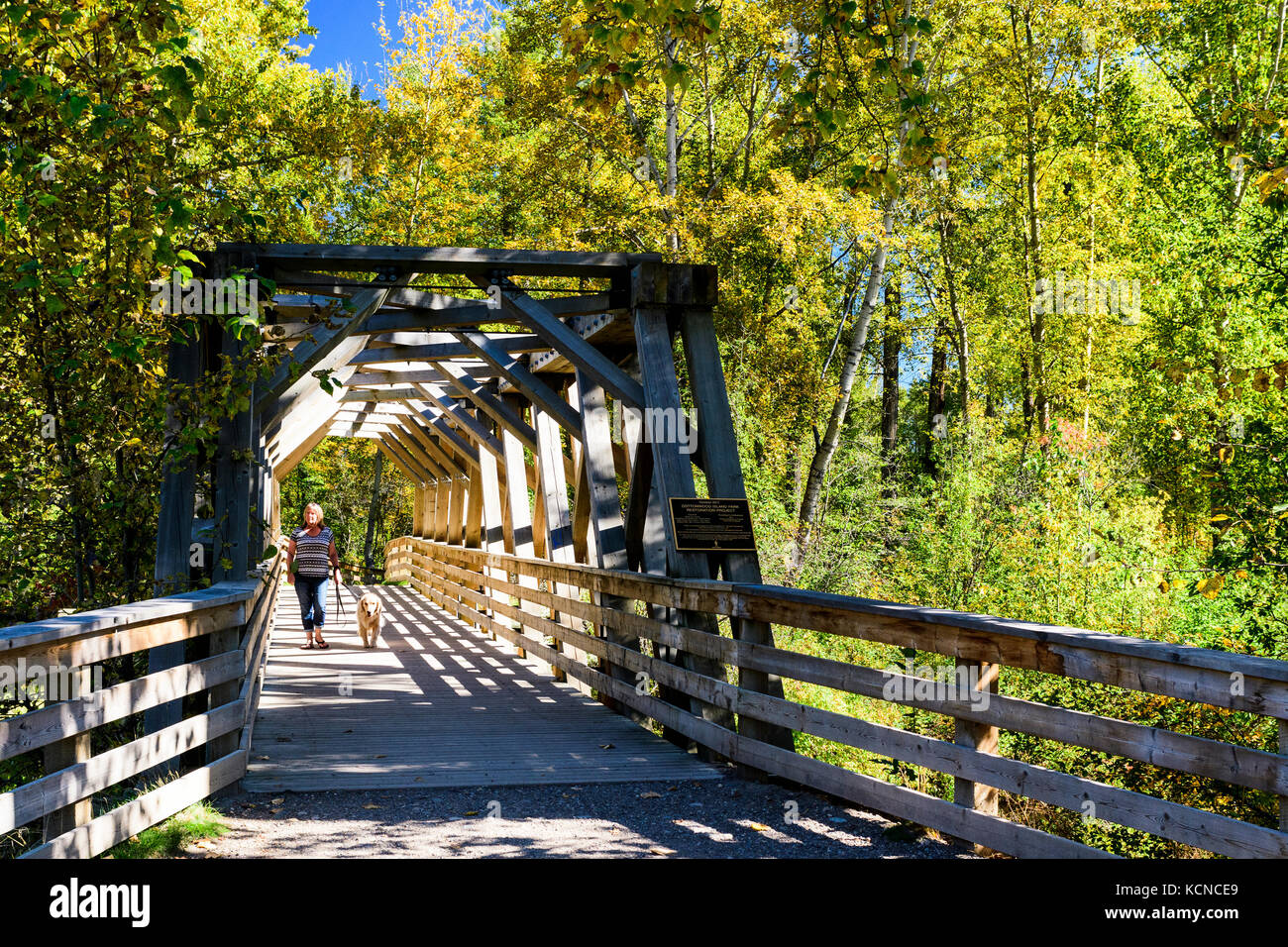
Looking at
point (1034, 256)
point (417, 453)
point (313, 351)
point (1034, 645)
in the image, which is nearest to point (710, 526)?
point (313, 351)

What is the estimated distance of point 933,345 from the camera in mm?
28391

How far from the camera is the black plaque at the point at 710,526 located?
6.79 meters

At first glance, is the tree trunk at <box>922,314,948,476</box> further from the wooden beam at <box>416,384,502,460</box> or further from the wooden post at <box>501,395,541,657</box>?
the wooden post at <box>501,395,541,657</box>

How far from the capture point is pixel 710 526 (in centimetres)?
685

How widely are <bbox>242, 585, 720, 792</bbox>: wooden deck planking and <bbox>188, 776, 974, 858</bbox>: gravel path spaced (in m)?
0.28

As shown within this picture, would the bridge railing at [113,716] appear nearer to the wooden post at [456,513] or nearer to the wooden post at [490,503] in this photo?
the wooden post at [490,503]

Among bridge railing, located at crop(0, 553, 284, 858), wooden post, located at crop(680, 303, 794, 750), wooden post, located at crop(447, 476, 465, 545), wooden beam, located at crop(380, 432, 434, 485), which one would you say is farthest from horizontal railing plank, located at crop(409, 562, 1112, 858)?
wooden beam, located at crop(380, 432, 434, 485)

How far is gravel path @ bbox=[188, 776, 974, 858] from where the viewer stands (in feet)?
14.4

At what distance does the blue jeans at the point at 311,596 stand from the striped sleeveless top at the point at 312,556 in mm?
86

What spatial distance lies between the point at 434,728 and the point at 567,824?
276cm

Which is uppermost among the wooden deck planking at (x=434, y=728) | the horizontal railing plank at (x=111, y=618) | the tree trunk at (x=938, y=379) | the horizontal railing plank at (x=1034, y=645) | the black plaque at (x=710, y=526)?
the tree trunk at (x=938, y=379)

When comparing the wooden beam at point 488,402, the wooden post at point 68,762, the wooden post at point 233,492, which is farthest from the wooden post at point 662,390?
the wooden beam at point 488,402

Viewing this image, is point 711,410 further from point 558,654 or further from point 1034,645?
point 1034,645
